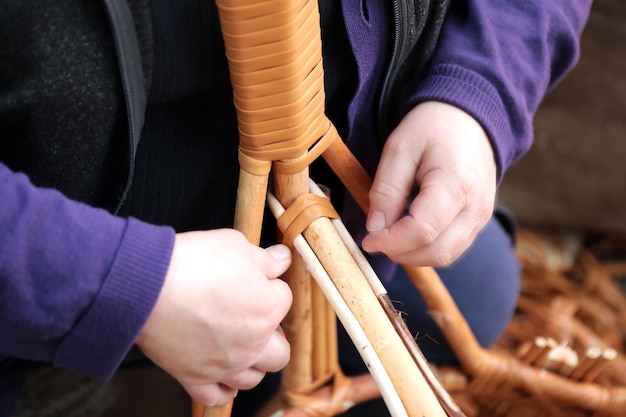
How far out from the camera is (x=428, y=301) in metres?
0.54

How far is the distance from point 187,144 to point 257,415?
290mm

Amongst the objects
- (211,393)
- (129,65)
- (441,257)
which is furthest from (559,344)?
(129,65)

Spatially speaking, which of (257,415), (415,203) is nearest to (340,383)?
(257,415)

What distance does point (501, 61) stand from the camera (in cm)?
49

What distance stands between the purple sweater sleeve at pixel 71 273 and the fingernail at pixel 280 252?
0.09m

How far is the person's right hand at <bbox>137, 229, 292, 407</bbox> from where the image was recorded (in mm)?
343

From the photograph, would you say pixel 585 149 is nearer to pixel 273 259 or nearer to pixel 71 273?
pixel 273 259

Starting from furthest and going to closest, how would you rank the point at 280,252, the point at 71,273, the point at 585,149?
1. the point at 585,149
2. the point at 280,252
3. the point at 71,273

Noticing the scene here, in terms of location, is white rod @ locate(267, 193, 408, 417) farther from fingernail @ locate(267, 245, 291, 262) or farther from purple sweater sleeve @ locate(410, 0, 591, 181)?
purple sweater sleeve @ locate(410, 0, 591, 181)

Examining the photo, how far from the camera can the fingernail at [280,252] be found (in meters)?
0.42

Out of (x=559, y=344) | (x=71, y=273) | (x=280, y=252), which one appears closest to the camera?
(x=71, y=273)

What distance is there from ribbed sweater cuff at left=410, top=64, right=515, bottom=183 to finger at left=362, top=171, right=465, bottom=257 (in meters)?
0.07

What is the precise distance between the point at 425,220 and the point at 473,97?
116 millimetres

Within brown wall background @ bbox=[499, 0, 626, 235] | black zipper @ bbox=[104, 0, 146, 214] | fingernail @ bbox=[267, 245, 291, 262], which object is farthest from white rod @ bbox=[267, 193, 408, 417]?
brown wall background @ bbox=[499, 0, 626, 235]
